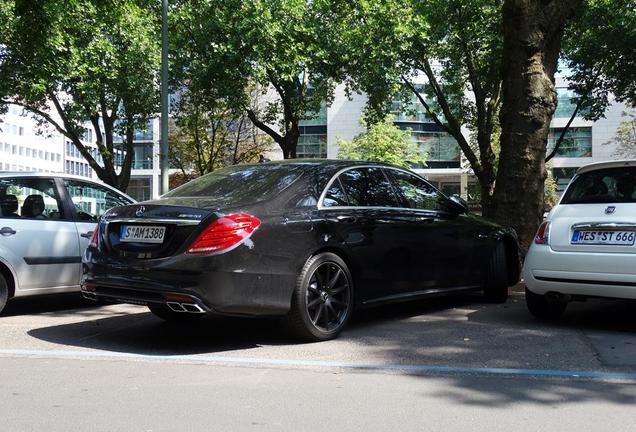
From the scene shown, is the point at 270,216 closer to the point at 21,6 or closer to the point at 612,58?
the point at 21,6

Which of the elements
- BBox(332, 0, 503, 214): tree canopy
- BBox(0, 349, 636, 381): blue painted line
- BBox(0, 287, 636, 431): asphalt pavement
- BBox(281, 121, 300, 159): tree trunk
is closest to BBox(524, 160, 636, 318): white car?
BBox(0, 287, 636, 431): asphalt pavement

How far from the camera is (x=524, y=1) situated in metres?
10.0

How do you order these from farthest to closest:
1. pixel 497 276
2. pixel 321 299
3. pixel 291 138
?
pixel 291 138
pixel 497 276
pixel 321 299

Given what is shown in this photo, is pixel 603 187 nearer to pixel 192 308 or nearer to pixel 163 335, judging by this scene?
pixel 192 308

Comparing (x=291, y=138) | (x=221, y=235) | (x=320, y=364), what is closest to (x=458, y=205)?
(x=320, y=364)

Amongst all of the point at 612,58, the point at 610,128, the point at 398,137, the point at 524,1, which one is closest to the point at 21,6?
the point at 524,1

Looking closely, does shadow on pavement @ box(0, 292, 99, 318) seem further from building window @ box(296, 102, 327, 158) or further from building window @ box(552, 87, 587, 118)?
building window @ box(296, 102, 327, 158)

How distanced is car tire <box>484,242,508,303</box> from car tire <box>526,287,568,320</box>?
979 mm

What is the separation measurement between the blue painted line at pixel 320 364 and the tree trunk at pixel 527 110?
5.49 metres

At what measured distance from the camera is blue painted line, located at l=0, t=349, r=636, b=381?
468cm

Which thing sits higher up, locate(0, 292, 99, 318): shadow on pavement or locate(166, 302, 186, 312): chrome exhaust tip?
locate(166, 302, 186, 312): chrome exhaust tip

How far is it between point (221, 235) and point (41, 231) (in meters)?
3.13

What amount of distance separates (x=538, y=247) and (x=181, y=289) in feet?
11.1

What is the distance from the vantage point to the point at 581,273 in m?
5.95
